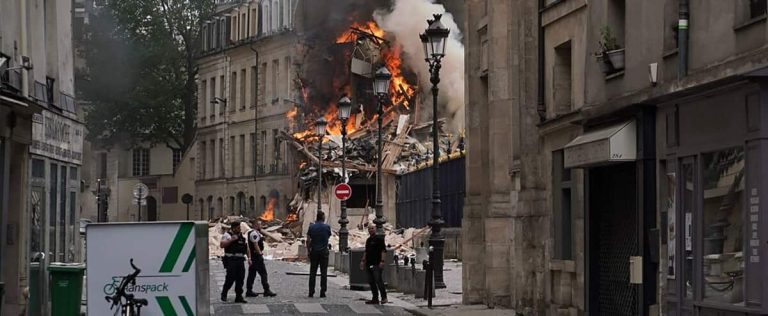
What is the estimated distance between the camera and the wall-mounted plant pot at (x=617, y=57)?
20547 millimetres

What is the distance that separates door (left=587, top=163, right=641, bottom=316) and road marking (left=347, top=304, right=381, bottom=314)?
7.14 m

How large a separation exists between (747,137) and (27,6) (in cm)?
1303

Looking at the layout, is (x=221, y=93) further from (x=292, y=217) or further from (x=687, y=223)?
(x=687, y=223)

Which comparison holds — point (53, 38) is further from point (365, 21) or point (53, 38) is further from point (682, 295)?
point (365, 21)

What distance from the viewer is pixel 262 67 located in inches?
3533

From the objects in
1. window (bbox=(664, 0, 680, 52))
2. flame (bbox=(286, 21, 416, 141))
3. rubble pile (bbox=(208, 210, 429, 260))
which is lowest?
rubble pile (bbox=(208, 210, 429, 260))

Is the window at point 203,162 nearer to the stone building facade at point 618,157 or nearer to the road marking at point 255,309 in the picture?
the stone building facade at point 618,157

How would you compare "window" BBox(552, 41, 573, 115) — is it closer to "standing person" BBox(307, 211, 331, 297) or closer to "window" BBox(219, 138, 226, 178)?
"standing person" BBox(307, 211, 331, 297)

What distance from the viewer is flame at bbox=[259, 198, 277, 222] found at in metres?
80.6

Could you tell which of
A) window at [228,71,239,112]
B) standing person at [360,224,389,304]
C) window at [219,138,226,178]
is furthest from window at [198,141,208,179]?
standing person at [360,224,389,304]

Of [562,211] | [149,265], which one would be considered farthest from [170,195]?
[149,265]

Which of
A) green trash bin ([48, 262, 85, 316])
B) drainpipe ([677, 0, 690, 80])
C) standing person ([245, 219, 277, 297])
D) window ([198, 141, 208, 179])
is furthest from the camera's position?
window ([198, 141, 208, 179])

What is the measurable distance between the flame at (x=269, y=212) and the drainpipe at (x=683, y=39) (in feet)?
206

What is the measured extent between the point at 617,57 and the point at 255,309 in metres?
10.6
